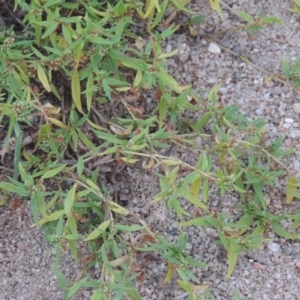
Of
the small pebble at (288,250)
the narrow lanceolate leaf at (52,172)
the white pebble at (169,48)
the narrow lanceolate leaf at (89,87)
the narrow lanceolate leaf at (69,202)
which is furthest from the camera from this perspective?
the white pebble at (169,48)

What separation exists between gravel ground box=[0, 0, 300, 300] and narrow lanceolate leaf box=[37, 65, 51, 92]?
16.5 inches

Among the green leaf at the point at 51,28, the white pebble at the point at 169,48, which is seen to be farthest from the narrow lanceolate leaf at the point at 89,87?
the white pebble at the point at 169,48

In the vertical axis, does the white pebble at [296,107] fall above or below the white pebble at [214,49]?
below

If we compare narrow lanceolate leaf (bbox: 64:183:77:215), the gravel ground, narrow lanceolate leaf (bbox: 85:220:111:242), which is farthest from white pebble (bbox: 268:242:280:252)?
narrow lanceolate leaf (bbox: 64:183:77:215)

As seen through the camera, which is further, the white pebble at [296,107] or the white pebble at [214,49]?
the white pebble at [214,49]

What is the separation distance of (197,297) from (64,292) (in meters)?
0.43

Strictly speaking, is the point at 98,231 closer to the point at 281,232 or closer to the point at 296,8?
the point at 281,232

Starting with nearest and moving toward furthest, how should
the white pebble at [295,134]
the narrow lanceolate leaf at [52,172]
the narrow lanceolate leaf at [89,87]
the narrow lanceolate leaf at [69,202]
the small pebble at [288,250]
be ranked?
the narrow lanceolate leaf at [69,202] → the narrow lanceolate leaf at [52,172] → the narrow lanceolate leaf at [89,87] → the small pebble at [288,250] → the white pebble at [295,134]

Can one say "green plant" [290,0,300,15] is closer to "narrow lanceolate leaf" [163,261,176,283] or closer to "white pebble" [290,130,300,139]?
"white pebble" [290,130,300,139]

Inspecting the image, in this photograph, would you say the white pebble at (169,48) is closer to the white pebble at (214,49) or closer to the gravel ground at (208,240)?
the gravel ground at (208,240)

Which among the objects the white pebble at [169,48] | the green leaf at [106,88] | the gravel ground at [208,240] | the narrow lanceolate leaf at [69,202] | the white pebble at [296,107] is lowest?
the gravel ground at [208,240]

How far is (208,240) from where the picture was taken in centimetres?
215

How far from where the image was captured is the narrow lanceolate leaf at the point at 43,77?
2027 mm

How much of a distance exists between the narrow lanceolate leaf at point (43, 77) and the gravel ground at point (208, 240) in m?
0.42
